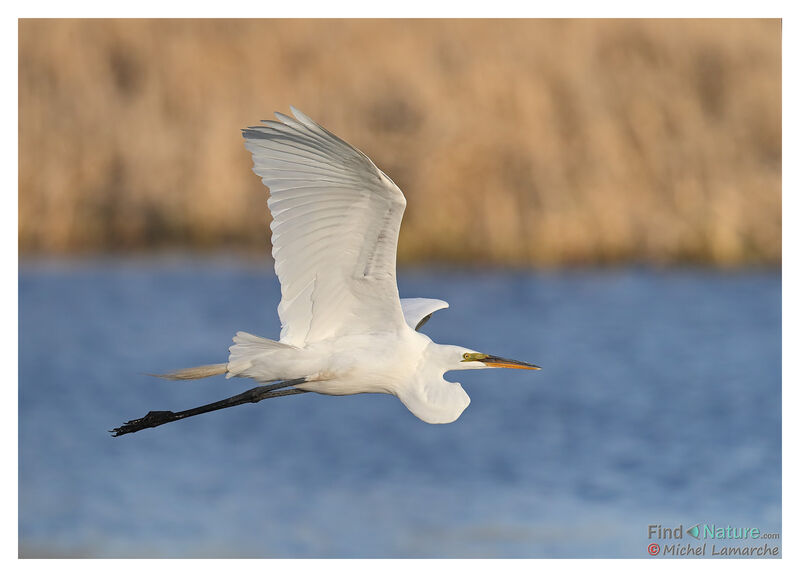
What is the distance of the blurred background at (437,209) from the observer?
8492 mm

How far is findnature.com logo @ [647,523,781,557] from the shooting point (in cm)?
590

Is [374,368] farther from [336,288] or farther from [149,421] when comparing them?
[149,421]

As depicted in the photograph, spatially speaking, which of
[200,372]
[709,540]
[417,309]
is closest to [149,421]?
[200,372]

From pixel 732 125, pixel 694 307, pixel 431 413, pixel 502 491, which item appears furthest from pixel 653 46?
pixel 431 413

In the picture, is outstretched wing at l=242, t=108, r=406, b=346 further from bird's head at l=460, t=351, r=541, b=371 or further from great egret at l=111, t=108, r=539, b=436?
bird's head at l=460, t=351, r=541, b=371

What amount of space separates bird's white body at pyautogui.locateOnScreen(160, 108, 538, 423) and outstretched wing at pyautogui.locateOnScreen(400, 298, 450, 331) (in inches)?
0.7

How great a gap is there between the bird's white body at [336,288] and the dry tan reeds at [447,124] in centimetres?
524

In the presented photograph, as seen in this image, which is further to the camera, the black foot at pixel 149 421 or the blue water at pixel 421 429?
the blue water at pixel 421 429

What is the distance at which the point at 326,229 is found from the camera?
4020mm

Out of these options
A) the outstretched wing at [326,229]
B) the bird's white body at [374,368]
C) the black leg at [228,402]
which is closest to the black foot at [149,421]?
the black leg at [228,402]

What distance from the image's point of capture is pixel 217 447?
8.60 meters

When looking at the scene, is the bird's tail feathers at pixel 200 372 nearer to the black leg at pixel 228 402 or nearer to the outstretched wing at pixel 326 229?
the black leg at pixel 228 402

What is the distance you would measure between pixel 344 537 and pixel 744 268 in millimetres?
5018

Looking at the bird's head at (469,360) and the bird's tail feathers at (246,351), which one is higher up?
the bird's tail feathers at (246,351)
